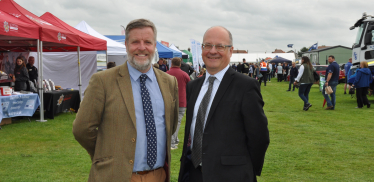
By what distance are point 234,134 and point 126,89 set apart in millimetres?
839

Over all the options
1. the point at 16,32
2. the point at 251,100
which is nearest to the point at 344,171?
the point at 251,100

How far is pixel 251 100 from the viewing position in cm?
225

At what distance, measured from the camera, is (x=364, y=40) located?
15195mm

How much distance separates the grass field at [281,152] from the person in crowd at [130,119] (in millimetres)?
2750

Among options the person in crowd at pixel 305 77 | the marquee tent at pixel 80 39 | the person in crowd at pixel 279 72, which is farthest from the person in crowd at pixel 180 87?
the person in crowd at pixel 279 72

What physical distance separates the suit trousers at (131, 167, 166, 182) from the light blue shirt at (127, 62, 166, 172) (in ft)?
0.15

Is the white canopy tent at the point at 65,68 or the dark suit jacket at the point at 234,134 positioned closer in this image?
the dark suit jacket at the point at 234,134

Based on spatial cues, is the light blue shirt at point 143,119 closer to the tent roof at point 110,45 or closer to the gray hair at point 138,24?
the gray hair at point 138,24

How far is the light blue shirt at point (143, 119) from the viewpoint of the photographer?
93.2 inches

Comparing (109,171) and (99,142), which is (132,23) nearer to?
(99,142)

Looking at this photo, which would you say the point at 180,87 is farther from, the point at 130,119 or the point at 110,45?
the point at 110,45

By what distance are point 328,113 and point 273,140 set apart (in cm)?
533

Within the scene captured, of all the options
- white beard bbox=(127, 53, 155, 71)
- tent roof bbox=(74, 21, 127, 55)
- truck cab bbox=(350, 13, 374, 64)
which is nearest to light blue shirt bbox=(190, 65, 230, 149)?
white beard bbox=(127, 53, 155, 71)

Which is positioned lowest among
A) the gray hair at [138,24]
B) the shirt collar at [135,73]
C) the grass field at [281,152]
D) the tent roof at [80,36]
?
the grass field at [281,152]
